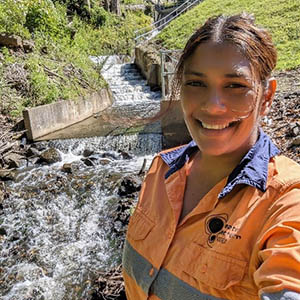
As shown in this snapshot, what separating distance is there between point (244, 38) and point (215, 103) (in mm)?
239

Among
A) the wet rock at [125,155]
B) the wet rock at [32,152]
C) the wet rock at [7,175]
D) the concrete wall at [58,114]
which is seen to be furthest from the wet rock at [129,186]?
the concrete wall at [58,114]

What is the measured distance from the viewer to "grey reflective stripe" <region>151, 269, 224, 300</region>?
36.8 inches

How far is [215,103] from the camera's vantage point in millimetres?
1003

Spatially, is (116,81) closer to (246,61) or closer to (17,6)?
(17,6)

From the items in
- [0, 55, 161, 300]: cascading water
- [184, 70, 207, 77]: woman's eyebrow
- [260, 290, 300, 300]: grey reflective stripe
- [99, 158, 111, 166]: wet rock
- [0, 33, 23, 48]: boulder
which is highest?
[0, 33, 23, 48]: boulder

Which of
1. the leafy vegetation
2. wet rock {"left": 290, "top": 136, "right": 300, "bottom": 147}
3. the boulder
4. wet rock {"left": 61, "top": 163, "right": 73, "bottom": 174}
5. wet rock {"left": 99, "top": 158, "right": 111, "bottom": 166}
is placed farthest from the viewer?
the boulder

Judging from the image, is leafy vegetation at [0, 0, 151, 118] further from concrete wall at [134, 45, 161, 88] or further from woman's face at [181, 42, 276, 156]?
woman's face at [181, 42, 276, 156]

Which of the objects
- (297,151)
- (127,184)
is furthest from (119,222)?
(297,151)

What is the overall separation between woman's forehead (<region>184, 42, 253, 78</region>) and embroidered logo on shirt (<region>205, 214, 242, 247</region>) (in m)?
0.49

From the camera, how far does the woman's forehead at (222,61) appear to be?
0.97m

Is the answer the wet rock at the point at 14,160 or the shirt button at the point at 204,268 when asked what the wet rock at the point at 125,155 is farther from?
the shirt button at the point at 204,268

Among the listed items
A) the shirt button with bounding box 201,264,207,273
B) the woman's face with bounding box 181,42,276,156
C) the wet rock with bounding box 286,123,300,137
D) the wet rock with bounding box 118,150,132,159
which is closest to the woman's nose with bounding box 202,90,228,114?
the woman's face with bounding box 181,42,276,156

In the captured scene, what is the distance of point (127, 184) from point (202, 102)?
5.04 m

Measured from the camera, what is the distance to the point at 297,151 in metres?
4.63
